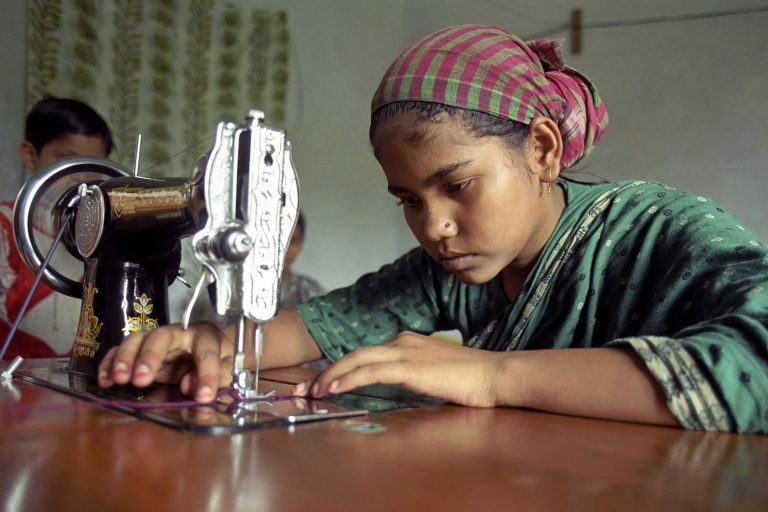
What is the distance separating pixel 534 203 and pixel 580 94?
217 mm

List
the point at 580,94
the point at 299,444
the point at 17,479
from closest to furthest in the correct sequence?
the point at 17,479 < the point at 299,444 < the point at 580,94

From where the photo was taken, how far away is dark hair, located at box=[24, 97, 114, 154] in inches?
90.2

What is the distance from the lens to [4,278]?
6.50 feet

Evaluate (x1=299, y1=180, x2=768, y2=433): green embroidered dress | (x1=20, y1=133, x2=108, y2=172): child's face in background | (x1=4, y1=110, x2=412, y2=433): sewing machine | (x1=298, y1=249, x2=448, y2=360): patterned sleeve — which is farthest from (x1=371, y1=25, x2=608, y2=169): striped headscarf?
(x1=20, y1=133, x2=108, y2=172): child's face in background

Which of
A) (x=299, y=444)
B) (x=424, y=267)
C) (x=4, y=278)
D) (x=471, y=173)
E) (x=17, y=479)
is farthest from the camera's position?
(x=4, y=278)

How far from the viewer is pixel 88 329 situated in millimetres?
1028

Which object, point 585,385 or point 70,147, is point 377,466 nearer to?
point 585,385

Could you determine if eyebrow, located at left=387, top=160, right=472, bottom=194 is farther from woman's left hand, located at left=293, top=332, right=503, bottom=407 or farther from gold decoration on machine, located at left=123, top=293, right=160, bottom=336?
gold decoration on machine, located at left=123, top=293, right=160, bottom=336

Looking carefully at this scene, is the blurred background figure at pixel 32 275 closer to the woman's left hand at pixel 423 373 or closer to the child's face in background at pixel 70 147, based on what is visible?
the child's face in background at pixel 70 147

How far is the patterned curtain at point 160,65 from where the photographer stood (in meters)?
3.08

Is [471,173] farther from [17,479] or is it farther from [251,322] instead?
[17,479]

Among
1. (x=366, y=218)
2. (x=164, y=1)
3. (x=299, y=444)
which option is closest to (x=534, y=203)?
(x=299, y=444)

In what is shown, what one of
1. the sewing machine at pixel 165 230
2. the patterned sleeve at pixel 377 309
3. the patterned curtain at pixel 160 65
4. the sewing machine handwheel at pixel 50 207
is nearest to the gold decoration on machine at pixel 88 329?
the sewing machine at pixel 165 230

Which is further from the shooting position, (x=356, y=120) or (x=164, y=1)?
(x=356, y=120)
